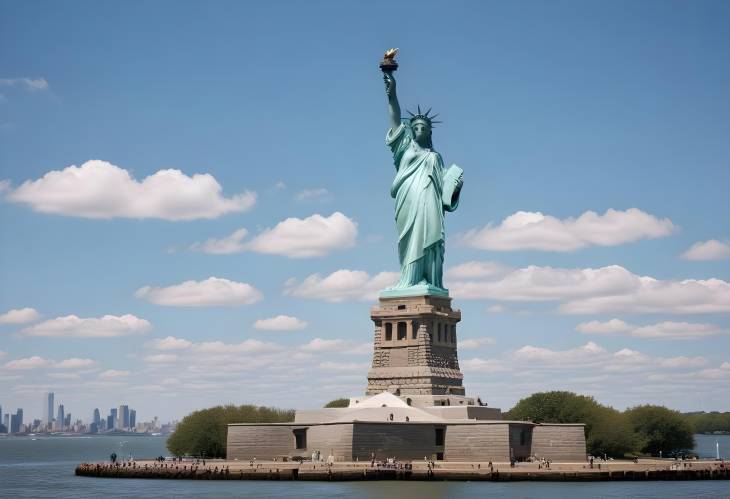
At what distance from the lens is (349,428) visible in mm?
73750

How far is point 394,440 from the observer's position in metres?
75.6

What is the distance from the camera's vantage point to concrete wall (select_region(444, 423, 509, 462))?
75.3m

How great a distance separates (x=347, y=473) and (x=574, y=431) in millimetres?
18802

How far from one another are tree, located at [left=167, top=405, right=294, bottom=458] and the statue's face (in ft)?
87.6

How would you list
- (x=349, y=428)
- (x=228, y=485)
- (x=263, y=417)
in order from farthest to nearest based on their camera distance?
(x=263, y=417), (x=349, y=428), (x=228, y=485)

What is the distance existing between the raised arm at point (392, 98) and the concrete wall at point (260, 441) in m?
24.8

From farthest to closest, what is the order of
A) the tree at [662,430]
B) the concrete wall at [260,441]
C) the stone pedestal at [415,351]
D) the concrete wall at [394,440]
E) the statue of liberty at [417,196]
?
the tree at [662,430] < the statue of liberty at [417,196] < the stone pedestal at [415,351] < the concrete wall at [260,441] < the concrete wall at [394,440]

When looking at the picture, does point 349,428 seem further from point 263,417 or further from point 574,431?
point 263,417

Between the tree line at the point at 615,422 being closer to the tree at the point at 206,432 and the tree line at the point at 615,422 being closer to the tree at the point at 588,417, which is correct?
the tree at the point at 588,417

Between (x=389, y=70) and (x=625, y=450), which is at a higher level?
(x=389, y=70)

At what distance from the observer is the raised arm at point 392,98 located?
8844cm

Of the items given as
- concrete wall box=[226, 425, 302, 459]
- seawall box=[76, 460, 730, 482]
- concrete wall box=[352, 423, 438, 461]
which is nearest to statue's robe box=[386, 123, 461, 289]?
concrete wall box=[352, 423, 438, 461]

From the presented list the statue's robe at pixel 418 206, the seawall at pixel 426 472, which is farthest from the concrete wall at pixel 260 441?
the statue's robe at pixel 418 206

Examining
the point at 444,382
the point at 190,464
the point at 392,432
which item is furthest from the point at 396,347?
the point at 190,464
